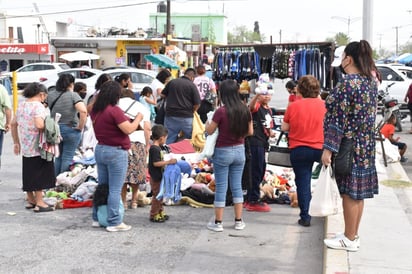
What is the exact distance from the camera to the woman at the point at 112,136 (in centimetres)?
695

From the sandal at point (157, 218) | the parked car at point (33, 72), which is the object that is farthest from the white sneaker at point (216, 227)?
the parked car at point (33, 72)

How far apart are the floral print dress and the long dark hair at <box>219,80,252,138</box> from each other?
161 cm

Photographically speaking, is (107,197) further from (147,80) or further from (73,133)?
(147,80)

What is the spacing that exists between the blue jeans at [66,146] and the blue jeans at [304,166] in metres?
3.56

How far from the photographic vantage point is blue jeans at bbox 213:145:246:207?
7027 mm

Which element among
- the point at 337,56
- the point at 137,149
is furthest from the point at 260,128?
the point at 337,56

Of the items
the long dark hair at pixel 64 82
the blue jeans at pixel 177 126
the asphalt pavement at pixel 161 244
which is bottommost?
the asphalt pavement at pixel 161 244

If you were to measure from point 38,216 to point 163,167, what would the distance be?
1807 millimetres

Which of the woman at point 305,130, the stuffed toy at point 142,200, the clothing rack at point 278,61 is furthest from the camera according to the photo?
the clothing rack at point 278,61

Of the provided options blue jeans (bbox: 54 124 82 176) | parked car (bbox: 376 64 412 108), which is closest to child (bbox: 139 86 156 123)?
blue jeans (bbox: 54 124 82 176)

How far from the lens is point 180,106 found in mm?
11180

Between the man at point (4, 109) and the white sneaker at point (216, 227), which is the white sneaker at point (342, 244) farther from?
the man at point (4, 109)

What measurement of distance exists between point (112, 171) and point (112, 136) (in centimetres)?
41

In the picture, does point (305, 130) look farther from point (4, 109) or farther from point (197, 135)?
point (4, 109)
